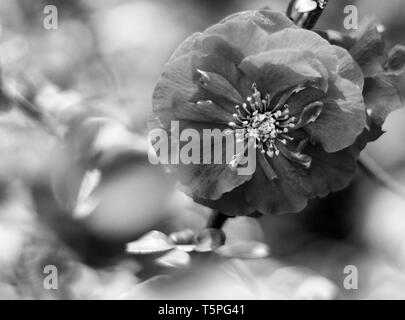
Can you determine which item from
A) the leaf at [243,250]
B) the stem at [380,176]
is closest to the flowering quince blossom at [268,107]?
the leaf at [243,250]

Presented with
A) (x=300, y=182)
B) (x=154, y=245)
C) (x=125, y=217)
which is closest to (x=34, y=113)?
(x=125, y=217)

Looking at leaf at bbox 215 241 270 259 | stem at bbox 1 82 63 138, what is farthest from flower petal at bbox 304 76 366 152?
stem at bbox 1 82 63 138

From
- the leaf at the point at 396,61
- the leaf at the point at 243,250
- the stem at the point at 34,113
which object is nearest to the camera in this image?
the leaf at the point at 396,61

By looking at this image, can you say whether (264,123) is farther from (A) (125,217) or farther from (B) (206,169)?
(A) (125,217)

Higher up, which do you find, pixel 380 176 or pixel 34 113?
pixel 34 113

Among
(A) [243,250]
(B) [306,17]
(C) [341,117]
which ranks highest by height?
(B) [306,17]

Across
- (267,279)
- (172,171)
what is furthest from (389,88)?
(267,279)

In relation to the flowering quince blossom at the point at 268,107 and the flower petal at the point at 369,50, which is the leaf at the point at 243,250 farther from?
the flower petal at the point at 369,50
